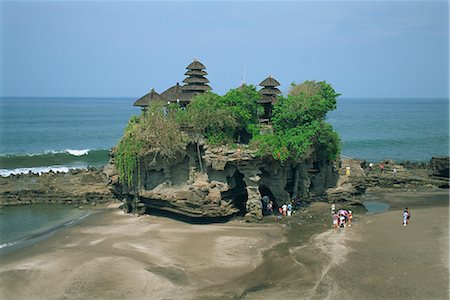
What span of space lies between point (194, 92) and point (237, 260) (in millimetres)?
16771

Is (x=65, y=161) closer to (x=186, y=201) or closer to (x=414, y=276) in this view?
(x=186, y=201)

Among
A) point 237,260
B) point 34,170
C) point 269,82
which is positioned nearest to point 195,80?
point 269,82

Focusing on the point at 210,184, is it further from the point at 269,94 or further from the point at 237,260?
the point at 269,94

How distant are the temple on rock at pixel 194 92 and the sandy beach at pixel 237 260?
9.90m

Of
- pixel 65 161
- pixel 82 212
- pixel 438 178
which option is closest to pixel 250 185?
pixel 82 212

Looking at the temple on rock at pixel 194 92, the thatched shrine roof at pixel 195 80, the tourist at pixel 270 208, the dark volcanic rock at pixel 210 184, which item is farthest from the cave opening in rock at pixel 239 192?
the thatched shrine roof at pixel 195 80

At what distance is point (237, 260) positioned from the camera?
81.7ft

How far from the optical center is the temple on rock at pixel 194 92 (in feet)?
122

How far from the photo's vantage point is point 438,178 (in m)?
47.4

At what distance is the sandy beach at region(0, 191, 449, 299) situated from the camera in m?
21.1

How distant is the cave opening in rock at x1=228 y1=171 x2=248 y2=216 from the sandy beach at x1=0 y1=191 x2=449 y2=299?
2762 mm

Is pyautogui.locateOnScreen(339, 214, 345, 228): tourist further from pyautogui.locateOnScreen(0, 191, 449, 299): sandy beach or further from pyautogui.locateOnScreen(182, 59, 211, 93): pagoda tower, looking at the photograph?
pyautogui.locateOnScreen(182, 59, 211, 93): pagoda tower

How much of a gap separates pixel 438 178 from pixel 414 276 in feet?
93.9

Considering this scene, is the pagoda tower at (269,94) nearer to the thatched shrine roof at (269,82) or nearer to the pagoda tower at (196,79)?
the thatched shrine roof at (269,82)
